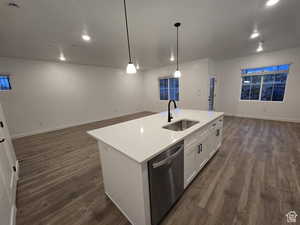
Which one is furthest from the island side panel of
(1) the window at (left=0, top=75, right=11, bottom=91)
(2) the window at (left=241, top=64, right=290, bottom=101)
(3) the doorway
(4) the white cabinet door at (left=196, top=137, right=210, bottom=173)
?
(2) the window at (left=241, top=64, right=290, bottom=101)

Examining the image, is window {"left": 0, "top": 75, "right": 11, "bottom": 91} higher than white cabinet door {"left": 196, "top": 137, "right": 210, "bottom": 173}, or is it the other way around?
window {"left": 0, "top": 75, "right": 11, "bottom": 91}

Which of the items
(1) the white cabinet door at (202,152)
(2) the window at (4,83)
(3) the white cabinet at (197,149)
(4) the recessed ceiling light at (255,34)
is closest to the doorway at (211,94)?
(4) the recessed ceiling light at (255,34)

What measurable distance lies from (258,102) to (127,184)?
6357mm

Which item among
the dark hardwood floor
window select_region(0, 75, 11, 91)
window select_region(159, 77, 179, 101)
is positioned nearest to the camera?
the dark hardwood floor

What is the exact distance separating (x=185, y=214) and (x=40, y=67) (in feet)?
20.3

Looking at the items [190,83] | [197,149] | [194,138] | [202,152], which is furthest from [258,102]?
[194,138]

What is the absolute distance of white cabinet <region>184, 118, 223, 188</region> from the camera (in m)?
1.64

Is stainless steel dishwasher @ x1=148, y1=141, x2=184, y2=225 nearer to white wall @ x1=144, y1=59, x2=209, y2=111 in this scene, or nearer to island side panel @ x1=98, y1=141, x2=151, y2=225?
island side panel @ x1=98, y1=141, x2=151, y2=225

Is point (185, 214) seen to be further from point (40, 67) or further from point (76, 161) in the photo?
point (40, 67)

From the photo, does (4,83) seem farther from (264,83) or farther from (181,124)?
(264,83)

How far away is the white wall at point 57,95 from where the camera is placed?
4.18 meters

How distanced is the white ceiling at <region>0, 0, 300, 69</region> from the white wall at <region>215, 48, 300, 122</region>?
1334mm

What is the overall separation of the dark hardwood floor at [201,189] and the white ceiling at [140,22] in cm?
268

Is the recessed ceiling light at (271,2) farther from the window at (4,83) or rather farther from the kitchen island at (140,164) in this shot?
the window at (4,83)
